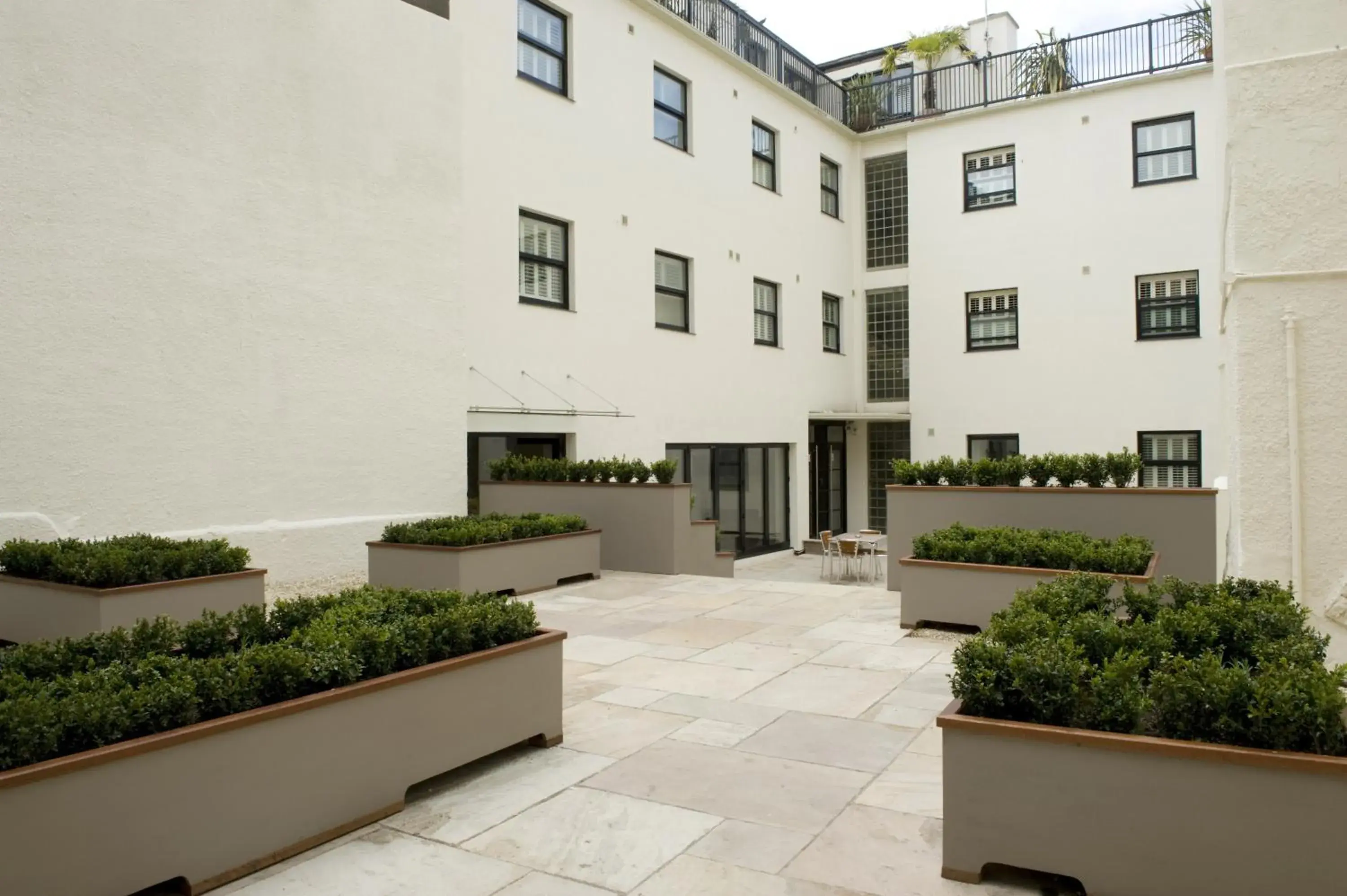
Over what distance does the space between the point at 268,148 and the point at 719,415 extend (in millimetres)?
9670

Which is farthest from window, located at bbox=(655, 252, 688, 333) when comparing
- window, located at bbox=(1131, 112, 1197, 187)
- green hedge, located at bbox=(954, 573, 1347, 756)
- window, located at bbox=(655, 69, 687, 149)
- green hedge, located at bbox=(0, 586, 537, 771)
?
green hedge, located at bbox=(954, 573, 1347, 756)

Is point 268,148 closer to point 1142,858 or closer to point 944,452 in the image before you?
point 1142,858

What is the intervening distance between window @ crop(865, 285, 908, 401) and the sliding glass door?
3.74 meters

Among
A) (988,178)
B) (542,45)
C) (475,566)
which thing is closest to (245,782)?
(475,566)

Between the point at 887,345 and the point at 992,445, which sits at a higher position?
the point at 887,345

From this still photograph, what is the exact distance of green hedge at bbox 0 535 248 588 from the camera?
7.75m

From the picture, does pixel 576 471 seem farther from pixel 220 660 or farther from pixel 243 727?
pixel 243 727

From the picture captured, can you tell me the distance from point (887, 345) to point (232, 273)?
1605 cm

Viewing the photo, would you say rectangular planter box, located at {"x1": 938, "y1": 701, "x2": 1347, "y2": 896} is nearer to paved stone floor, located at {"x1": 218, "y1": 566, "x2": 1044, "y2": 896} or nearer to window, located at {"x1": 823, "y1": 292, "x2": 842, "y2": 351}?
paved stone floor, located at {"x1": 218, "y1": 566, "x2": 1044, "y2": 896}

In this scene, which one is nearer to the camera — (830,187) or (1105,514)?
(1105,514)

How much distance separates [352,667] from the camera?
448 cm

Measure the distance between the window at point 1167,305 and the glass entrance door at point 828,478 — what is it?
7077mm

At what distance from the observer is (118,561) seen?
305 inches

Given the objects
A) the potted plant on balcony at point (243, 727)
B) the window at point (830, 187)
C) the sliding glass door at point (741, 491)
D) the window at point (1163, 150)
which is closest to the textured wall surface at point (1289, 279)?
the potted plant on balcony at point (243, 727)
